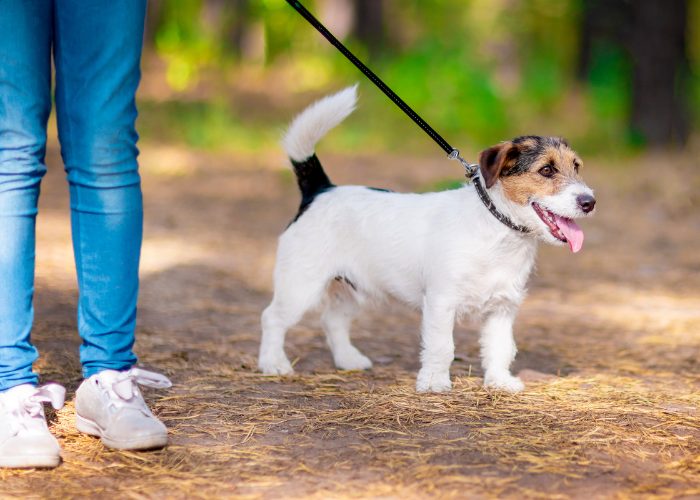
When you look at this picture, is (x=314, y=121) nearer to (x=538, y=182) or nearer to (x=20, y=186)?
(x=538, y=182)

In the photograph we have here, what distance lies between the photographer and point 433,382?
3746 millimetres

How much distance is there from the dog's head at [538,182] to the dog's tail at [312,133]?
74 cm

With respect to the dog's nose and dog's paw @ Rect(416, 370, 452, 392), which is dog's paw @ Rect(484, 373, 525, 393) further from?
the dog's nose

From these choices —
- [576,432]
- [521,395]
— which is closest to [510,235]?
[521,395]

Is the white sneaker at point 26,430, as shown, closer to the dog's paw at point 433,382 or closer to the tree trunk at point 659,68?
the dog's paw at point 433,382

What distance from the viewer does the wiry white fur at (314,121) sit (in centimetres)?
411

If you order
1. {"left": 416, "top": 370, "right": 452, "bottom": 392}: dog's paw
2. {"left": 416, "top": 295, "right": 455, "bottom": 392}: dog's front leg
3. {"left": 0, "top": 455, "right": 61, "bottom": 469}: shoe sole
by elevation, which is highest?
{"left": 416, "top": 295, "right": 455, "bottom": 392}: dog's front leg

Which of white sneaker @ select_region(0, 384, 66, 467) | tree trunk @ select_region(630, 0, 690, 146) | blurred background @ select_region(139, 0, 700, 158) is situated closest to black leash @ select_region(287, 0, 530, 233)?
white sneaker @ select_region(0, 384, 66, 467)

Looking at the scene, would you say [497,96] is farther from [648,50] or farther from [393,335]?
[393,335]

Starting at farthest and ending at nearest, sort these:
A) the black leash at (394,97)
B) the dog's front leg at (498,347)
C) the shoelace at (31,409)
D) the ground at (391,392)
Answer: the dog's front leg at (498,347), the black leash at (394,97), the shoelace at (31,409), the ground at (391,392)

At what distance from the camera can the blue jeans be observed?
294 centimetres

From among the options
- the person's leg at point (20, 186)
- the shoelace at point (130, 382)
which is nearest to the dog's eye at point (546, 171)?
the shoelace at point (130, 382)

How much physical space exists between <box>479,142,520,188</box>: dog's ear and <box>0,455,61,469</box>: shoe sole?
1.89 metres

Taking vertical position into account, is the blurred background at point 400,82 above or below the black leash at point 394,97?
above
